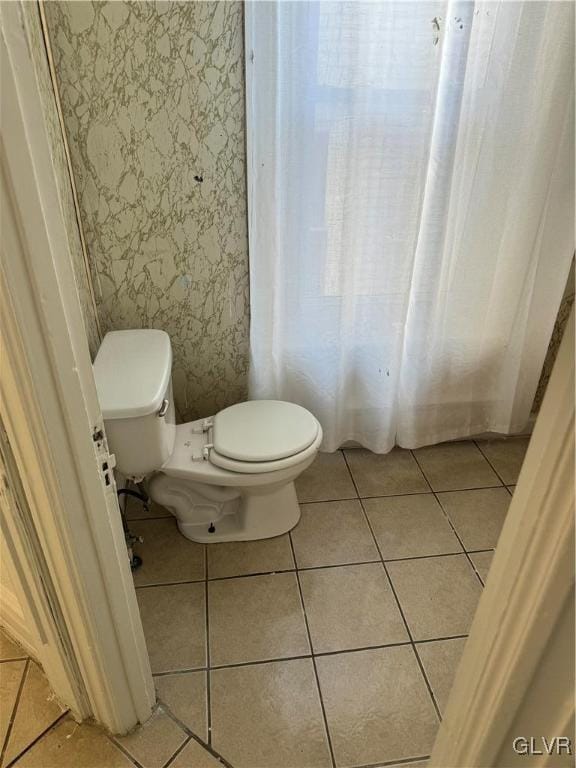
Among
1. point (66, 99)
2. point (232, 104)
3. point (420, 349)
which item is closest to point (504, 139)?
point (420, 349)

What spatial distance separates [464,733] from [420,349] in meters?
1.41

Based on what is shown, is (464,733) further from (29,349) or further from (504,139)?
(504,139)

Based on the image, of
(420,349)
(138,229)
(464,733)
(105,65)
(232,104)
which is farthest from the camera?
(420,349)

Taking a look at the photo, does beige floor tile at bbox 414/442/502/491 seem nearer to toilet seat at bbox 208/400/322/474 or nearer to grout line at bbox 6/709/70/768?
toilet seat at bbox 208/400/322/474

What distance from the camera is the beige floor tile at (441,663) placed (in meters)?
1.40

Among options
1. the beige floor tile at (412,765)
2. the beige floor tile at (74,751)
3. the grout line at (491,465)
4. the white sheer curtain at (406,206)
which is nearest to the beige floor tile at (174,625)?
the beige floor tile at (74,751)

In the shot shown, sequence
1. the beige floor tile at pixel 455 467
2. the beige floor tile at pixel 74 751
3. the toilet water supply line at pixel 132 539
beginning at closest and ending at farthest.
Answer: the beige floor tile at pixel 74 751 < the toilet water supply line at pixel 132 539 < the beige floor tile at pixel 455 467

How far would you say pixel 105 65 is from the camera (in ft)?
4.97

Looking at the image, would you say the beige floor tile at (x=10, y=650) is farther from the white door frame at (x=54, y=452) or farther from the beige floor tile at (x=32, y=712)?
the white door frame at (x=54, y=452)

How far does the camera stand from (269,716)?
134cm

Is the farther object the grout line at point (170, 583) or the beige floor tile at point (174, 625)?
the grout line at point (170, 583)

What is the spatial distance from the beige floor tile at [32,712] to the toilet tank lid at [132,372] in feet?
2.43

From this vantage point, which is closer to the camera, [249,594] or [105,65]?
[105,65]

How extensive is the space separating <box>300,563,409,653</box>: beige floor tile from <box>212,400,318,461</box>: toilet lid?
45cm
